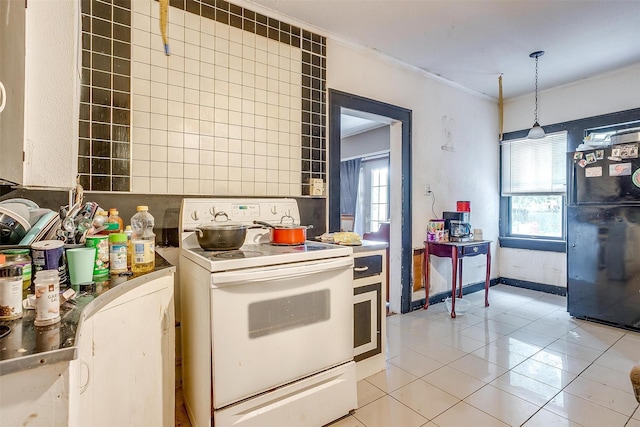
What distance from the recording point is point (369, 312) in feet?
6.61

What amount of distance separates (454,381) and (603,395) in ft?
2.57

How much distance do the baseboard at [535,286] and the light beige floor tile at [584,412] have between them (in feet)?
7.98

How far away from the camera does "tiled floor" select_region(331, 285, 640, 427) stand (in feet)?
5.30

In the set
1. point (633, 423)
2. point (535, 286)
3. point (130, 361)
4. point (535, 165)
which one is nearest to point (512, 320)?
point (535, 286)

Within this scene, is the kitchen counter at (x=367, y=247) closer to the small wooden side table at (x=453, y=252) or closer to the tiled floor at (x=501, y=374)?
the tiled floor at (x=501, y=374)

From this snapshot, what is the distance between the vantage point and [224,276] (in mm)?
1294

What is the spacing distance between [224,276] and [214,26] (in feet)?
5.46

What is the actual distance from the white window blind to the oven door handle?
342 centimetres

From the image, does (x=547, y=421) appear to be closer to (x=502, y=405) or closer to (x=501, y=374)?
(x=502, y=405)

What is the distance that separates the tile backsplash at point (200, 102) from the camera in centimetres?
173

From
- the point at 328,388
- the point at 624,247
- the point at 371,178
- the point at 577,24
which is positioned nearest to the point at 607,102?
the point at 577,24

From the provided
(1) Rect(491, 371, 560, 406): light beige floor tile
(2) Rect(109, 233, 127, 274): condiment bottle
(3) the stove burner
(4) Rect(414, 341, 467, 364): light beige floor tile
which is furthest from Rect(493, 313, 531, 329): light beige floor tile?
(2) Rect(109, 233, 127, 274): condiment bottle

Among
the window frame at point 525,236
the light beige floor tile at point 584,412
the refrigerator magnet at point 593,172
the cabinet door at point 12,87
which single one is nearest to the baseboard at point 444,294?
the window frame at point 525,236

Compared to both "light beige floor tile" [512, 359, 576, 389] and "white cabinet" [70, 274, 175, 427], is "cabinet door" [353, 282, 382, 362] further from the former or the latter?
"white cabinet" [70, 274, 175, 427]
